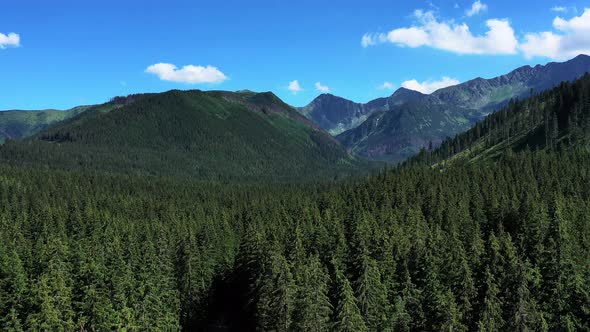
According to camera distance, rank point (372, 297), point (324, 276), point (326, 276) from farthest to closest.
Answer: point (324, 276), point (326, 276), point (372, 297)

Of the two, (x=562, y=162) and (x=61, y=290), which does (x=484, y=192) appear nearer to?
(x=562, y=162)

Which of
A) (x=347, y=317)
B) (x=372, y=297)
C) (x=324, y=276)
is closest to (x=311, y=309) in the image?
(x=347, y=317)

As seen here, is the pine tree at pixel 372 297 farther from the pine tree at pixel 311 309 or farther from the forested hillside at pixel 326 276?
the pine tree at pixel 311 309

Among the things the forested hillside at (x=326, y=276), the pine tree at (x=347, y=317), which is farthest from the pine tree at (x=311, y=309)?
the pine tree at (x=347, y=317)

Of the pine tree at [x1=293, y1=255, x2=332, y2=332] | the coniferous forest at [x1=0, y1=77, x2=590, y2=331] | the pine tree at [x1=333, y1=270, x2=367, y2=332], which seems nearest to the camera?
the pine tree at [x1=333, y1=270, x2=367, y2=332]

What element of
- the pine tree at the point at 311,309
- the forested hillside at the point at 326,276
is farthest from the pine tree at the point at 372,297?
the pine tree at the point at 311,309

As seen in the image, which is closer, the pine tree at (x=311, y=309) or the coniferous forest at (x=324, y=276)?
the pine tree at (x=311, y=309)

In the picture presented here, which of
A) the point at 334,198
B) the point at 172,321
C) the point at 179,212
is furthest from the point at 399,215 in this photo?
the point at 179,212

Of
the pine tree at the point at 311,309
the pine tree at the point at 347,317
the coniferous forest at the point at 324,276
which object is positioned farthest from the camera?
the coniferous forest at the point at 324,276

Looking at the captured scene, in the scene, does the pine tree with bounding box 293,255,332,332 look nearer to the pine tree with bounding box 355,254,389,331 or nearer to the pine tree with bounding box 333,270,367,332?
the pine tree with bounding box 333,270,367,332

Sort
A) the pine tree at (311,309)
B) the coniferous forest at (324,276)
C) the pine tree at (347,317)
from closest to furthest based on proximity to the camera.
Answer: the pine tree at (347,317) → the pine tree at (311,309) → the coniferous forest at (324,276)

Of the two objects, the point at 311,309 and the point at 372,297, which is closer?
the point at 311,309

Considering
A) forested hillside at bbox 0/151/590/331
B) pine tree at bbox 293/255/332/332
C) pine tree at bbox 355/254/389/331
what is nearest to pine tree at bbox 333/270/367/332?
forested hillside at bbox 0/151/590/331

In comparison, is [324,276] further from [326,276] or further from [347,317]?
[347,317]
